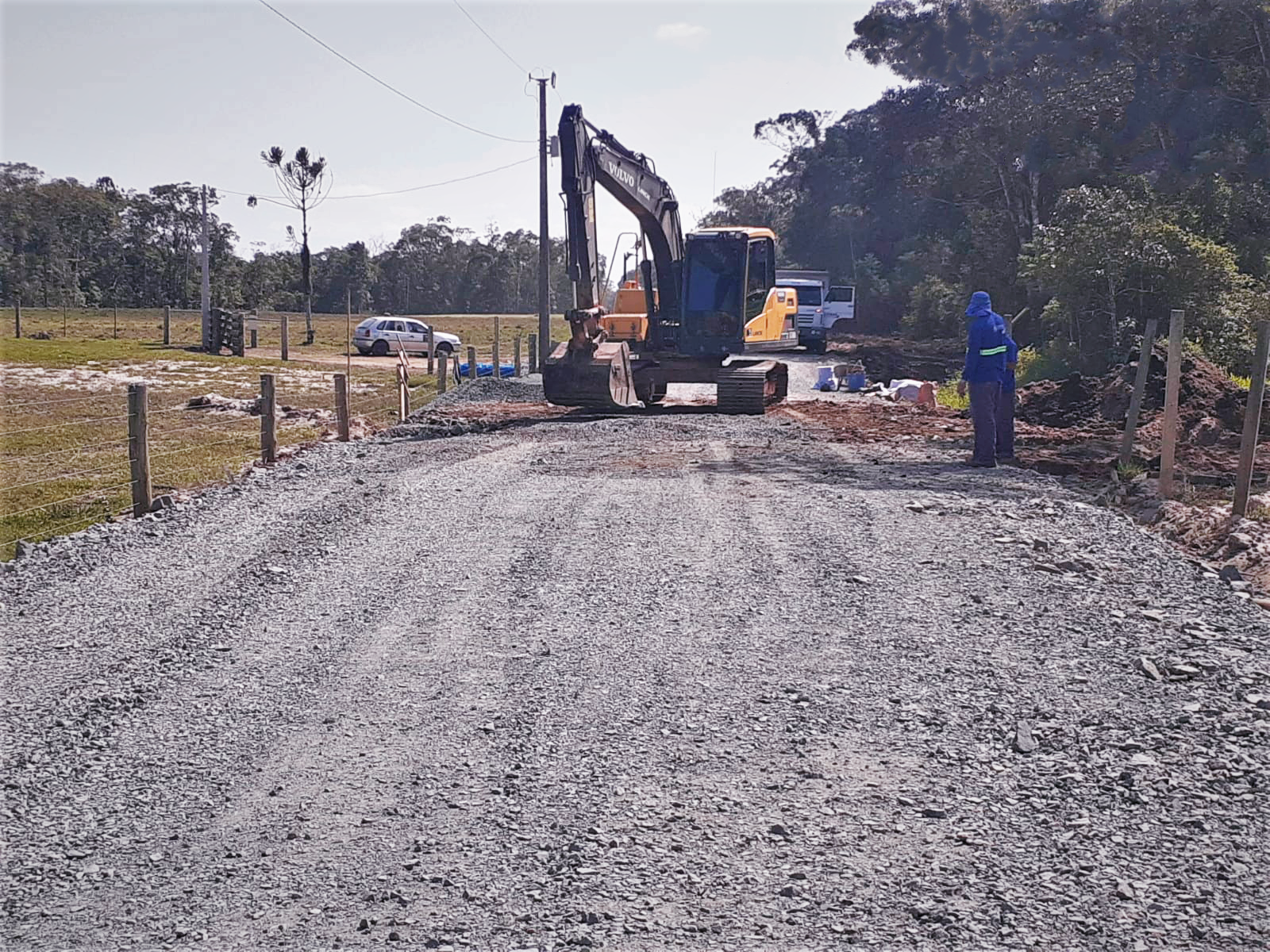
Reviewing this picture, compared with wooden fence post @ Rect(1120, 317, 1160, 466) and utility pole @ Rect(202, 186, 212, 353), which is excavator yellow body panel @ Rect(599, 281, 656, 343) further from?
utility pole @ Rect(202, 186, 212, 353)

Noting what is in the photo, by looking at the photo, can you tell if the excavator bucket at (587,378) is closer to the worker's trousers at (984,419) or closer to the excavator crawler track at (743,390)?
the excavator crawler track at (743,390)

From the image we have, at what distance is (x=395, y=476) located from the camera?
42.0 ft

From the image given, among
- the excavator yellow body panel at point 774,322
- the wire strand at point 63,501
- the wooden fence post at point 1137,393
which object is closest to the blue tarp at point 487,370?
the excavator yellow body panel at point 774,322

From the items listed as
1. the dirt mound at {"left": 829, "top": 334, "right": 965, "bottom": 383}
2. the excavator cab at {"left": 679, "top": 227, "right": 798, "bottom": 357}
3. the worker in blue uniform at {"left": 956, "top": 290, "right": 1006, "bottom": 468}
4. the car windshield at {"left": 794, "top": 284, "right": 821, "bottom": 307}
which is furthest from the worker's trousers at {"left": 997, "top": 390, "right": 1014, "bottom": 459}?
the car windshield at {"left": 794, "top": 284, "right": 821, "bottom": 307}

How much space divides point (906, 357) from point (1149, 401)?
19.2 m

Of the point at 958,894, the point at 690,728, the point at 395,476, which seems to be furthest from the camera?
the point at 395,476

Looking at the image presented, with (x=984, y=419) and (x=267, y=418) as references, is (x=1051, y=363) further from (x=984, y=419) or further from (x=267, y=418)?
(x=267, y=418)

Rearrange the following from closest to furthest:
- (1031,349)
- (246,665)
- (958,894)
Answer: (958,894) < (246,665) < (1031,349)

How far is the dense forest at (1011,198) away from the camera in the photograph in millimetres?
24531

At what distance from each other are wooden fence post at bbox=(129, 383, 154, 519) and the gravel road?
1.04 metres

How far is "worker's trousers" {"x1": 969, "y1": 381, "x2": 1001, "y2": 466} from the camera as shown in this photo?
44.2ft

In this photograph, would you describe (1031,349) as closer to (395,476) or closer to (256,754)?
(395,476)

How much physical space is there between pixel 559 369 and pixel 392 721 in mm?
13323

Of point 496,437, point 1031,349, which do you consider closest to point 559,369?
point 496,437
